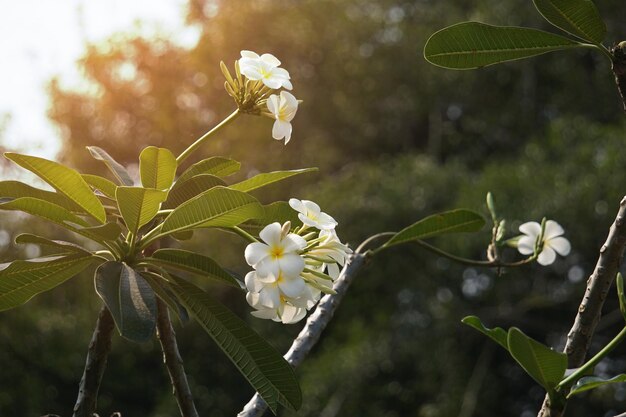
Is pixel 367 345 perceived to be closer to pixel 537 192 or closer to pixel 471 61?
pixel 537 192

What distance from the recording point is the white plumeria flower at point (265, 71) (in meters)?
0.86

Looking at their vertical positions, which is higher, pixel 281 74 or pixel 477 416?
pixel 281 74

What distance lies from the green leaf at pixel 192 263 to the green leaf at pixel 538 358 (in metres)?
0.25

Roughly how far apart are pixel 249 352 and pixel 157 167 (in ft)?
0.65

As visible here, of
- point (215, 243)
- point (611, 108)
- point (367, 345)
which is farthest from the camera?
point (611, 108)

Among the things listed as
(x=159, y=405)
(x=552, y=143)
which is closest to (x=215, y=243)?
(x=159, y=405)

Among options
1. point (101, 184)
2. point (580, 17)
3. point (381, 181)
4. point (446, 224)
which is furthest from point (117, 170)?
point (381, 181)

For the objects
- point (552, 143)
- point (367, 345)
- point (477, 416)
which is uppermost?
point (552, 143)

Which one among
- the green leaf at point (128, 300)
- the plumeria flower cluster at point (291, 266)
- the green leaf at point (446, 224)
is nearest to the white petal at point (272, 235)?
the plumeria flower cluster at point (291, 266)

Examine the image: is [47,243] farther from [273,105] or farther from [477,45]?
[477,45]

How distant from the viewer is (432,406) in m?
5.94

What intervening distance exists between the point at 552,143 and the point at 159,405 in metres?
3.52

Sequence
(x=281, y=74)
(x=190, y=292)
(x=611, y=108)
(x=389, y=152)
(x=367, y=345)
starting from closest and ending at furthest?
1. (x=190, y=292)
2. (x=281, y=74)
3. (x=367, y=345)
4. (x=611, y=108)
5. (x=389, y=152)

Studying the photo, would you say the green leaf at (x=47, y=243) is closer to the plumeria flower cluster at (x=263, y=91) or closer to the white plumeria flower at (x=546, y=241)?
the plumeria flower cluster at (x=263, y=91)
